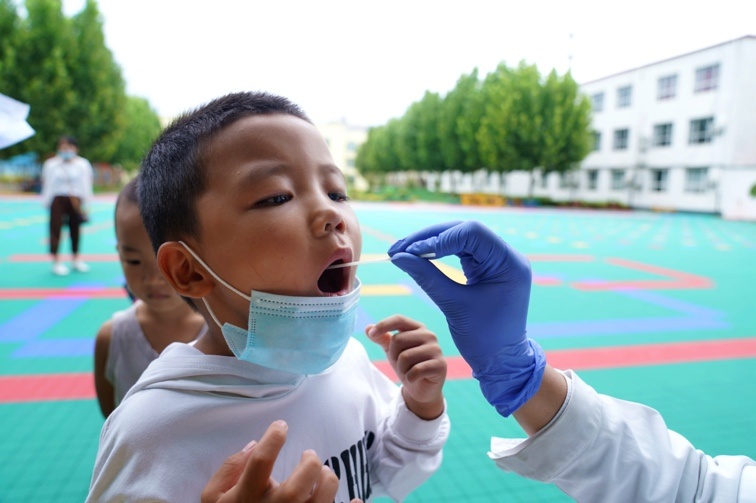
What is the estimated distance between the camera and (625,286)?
5758 mm

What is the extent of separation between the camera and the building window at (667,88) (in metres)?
21.2

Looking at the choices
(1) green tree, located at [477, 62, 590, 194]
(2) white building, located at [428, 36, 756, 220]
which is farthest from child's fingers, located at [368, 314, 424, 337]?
(1) green tree, located at [477, 62, 590, 194]

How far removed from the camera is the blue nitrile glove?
943 mm

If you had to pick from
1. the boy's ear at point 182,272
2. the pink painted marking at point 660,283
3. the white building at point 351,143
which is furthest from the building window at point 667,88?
the white building at point 351,143

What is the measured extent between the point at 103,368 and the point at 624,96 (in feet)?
87.3

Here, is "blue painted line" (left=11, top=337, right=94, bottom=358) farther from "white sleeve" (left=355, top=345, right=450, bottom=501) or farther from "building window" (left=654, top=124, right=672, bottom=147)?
"building window" (left=654, top=124, right=672, bottom=147)

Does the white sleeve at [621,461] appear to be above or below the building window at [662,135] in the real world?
below

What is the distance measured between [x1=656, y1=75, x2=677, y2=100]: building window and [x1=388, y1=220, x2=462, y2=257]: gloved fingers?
81.4 feet

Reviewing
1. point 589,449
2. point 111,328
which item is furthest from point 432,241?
point 111,328

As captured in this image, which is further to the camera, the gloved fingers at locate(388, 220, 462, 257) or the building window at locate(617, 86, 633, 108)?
the building window at locate(617, 86, 633, 108)

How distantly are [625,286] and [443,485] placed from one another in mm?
4736

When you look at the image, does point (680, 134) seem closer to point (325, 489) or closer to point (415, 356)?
point (415, 356)

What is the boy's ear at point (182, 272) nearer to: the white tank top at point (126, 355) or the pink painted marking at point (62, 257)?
the white tank top at point (126, 355)

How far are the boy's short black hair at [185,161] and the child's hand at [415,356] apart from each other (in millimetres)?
433
